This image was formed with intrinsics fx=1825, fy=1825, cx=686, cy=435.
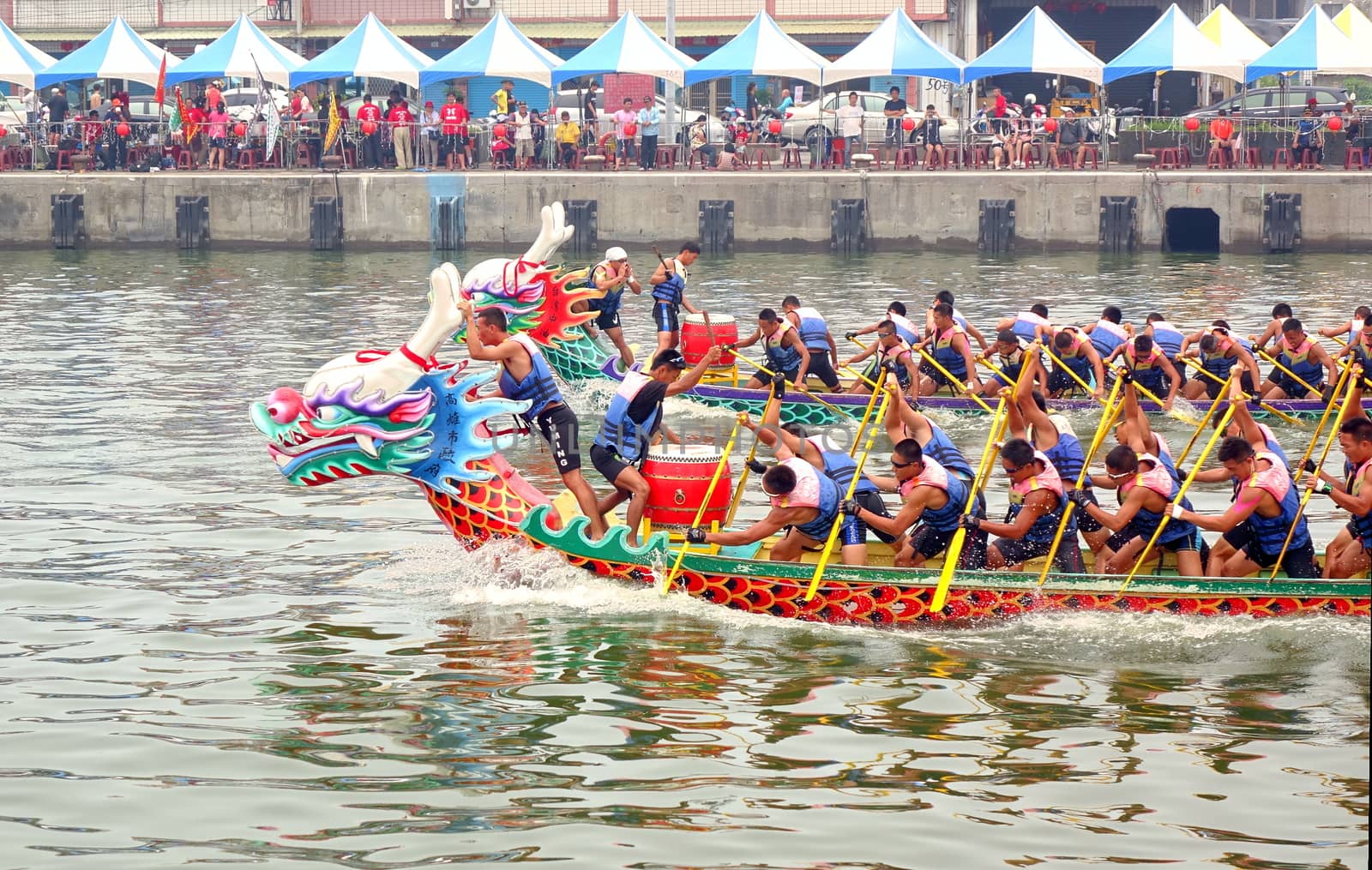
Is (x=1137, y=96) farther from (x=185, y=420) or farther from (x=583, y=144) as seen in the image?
(x=185, y=420)

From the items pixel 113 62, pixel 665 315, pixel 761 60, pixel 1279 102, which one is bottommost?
pixel 665 315

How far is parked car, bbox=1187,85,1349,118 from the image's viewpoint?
38.2 meters

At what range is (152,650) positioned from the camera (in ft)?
40.8

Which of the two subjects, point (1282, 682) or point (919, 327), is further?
point (919, 327)

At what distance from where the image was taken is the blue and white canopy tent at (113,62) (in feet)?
127

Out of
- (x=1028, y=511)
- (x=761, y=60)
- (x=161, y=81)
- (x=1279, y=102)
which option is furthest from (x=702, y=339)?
(x=1279, y=102)

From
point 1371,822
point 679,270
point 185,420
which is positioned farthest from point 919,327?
point 1371,822

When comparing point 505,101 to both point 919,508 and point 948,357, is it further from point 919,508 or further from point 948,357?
point 919,508

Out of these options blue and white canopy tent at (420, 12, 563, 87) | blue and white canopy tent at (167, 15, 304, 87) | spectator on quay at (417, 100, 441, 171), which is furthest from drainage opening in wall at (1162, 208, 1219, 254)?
blue and white canopy tent at (167, 15, 304, 87)

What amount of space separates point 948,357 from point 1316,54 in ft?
60.8

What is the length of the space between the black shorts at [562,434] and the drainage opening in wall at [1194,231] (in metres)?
24.4

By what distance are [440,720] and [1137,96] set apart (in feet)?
138

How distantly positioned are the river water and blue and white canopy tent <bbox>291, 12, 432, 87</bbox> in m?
21.9

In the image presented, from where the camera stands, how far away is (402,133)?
126ft
